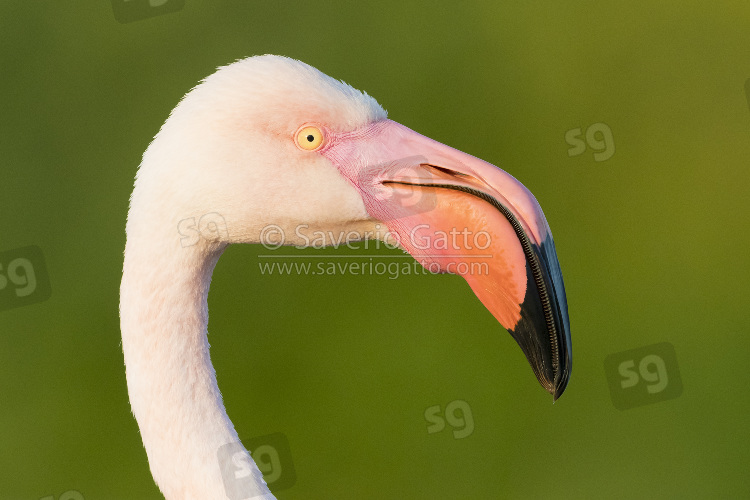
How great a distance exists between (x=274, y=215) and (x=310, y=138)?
0.78 ft

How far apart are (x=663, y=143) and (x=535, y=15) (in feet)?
6.37

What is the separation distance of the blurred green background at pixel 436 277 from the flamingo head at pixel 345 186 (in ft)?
12.1

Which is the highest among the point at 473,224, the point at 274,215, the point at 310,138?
the point at 310,138

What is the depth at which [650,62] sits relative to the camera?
7305mm

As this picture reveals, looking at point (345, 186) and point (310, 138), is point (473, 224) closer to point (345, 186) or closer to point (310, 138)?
point (345, 186)

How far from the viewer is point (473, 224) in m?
1.96

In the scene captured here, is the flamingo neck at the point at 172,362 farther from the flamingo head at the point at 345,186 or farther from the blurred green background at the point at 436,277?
the blurred green background at the point at 436,277

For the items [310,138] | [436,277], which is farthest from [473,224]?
[436,277]

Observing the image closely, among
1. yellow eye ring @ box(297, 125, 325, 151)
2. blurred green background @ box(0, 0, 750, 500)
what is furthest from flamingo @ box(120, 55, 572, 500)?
blurred green background @ box(0, 0, 750, 500)

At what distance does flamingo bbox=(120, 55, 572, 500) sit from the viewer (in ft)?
6.17

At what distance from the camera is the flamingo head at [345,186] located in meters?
1.87

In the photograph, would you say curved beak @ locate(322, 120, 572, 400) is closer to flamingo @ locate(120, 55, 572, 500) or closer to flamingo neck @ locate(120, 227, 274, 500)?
flamingo @ locate(120, 55, 572, 500)

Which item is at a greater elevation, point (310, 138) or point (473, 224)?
point (310, 138)

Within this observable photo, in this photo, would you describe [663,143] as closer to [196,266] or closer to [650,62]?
[650,62]
